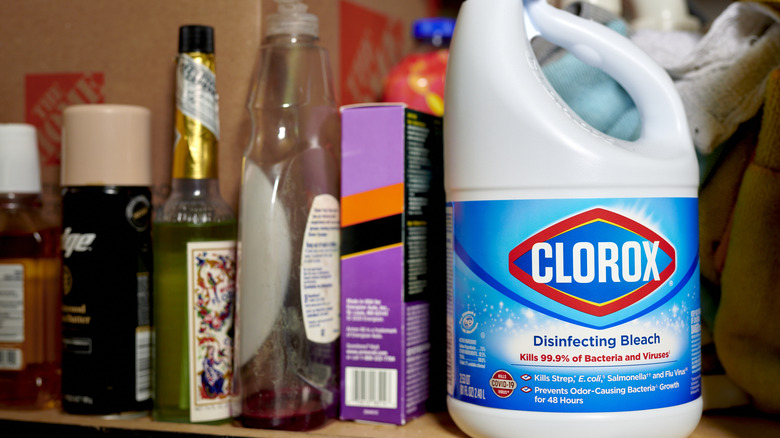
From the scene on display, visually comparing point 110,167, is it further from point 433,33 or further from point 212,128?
point 433,33

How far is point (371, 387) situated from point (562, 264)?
199mm

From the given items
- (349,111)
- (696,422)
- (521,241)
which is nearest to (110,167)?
(349,111)

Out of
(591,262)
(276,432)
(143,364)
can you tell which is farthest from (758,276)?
(143,364)

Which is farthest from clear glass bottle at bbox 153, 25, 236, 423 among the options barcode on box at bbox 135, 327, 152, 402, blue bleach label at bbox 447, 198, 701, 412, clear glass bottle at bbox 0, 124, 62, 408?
blue bleach label at bbox 447, 198, 701, 412

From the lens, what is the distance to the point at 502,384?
50cm

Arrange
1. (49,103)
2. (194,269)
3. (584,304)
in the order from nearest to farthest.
Result: (584,304)
(194,269)
(49,103)

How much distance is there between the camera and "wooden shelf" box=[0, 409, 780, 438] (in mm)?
550

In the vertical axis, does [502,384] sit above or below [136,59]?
below

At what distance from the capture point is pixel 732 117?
0.57m

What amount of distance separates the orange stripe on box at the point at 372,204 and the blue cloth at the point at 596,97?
0.58 feet

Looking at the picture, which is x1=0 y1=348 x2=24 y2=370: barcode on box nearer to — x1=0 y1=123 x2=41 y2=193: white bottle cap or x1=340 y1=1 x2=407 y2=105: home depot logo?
x1=0 y1=123 x2=41 y2=193: white bottle cap

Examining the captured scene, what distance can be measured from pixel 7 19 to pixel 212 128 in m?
0.31

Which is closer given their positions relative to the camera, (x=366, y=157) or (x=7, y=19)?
(x=366, y=157)

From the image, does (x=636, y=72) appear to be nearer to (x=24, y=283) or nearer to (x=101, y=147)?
(x=101, y=147)
